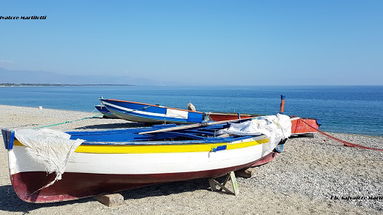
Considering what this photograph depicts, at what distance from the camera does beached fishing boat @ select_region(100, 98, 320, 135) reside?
1464 centimetres

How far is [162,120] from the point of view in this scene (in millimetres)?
15312

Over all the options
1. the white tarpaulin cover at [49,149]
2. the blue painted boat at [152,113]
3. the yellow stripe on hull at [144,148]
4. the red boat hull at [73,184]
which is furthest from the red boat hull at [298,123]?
the white tarpaulin cover at [49,149]

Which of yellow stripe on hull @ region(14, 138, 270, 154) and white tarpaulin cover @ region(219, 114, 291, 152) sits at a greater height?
white tarpaulin cover @ region(219, 114, 291, 152)

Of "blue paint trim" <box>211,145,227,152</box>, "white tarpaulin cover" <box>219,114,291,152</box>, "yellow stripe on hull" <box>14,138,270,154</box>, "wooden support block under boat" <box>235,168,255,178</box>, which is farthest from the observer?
"wooden support block under boat" <box>235,168,255,178</box>

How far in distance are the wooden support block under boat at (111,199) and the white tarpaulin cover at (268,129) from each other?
3092mm

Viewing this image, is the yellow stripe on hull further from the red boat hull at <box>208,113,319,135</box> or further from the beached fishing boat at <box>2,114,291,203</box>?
the red boat hull at <box>208,113,319,135</box>

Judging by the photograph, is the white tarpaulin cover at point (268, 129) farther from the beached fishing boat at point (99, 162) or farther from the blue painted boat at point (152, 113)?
the blue painted boat at point (152, 113)

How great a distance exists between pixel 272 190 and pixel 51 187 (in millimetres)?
4840

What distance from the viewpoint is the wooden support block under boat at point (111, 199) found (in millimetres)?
5889

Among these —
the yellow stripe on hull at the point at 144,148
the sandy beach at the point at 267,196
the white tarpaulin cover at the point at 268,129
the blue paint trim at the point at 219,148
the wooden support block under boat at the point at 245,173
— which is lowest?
the sandy beach at the point at 267,196

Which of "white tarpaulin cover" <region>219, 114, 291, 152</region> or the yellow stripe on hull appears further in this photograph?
"white tarpaulin cover" <region>219, 114, 291, 152</region>

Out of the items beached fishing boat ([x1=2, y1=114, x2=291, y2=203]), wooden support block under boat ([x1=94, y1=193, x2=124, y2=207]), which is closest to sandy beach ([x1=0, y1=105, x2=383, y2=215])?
wooden support block under boat ([x1=94, y1=193, x2=124, y2=207])

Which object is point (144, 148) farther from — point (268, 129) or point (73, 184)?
point (268, 129)

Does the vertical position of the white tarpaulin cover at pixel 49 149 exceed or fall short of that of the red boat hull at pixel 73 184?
it exceeds it
